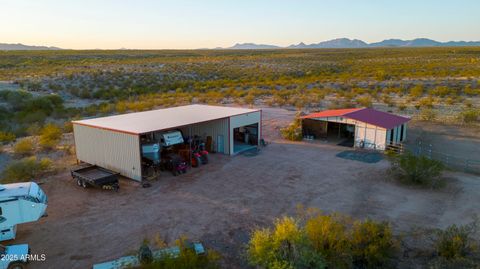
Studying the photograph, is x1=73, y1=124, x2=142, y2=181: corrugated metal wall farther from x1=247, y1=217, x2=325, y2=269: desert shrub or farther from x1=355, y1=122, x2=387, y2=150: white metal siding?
x1=355, y1=122, x2=387, y2=150: white metal siding

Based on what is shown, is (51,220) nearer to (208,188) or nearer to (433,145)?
(208,188)

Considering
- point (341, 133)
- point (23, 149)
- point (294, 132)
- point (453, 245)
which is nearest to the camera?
point (453, 245)

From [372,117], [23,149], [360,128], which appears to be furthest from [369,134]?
[23,149]

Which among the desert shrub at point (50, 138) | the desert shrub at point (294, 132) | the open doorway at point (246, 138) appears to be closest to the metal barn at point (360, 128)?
the desert shrub at point (294, 132)

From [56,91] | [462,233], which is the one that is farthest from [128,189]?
[56,91]

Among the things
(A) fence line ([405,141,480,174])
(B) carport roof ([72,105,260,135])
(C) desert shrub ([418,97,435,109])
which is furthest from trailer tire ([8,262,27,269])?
(C) desert shrub ([418,97,435,109])

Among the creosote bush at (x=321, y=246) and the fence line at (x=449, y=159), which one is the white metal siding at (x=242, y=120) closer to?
the fence line at (x=449, y=159)

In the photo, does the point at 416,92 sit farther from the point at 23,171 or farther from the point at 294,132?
the point at 23,171
